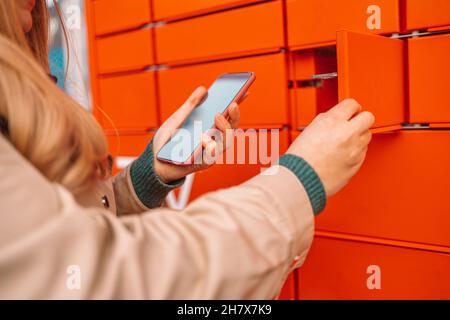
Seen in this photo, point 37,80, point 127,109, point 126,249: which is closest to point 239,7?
point 127,109

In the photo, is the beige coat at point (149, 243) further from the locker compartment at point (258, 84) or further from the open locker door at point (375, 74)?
the locker compartment at point (258, 84)

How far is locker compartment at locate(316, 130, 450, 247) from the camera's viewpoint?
933 mm

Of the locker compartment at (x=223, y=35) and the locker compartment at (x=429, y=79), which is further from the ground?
the locker compartment at (x=223, y=35)

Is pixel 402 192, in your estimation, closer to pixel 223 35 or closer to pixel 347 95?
pixel 347 95

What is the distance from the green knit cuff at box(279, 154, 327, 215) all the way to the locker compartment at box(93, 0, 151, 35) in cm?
114

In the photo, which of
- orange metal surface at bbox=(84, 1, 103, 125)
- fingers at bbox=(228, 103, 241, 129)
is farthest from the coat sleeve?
orange metal surface at bbox=(84, 1, 103, 125)

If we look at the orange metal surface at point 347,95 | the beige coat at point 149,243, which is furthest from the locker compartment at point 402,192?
the beige coat at point 149,243

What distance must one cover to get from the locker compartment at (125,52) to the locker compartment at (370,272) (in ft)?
2.91

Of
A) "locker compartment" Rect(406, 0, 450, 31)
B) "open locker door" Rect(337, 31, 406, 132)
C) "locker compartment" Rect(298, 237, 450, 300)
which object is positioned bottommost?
"locker compartment" Rect(298, 237, 450, 300)

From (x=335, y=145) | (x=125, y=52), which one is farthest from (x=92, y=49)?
(x=335, y=145)

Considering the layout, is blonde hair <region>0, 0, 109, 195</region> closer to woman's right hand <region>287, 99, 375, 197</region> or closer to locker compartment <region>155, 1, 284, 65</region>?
woman's right hand <region>287, 99, 375, 197</region>

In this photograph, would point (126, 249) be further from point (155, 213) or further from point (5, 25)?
point (5, 25)

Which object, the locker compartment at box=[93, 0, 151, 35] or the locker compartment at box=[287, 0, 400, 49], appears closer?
the locker compartment at box=[287, 0, 400, 49]

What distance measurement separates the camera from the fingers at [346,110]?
63 centimetres
